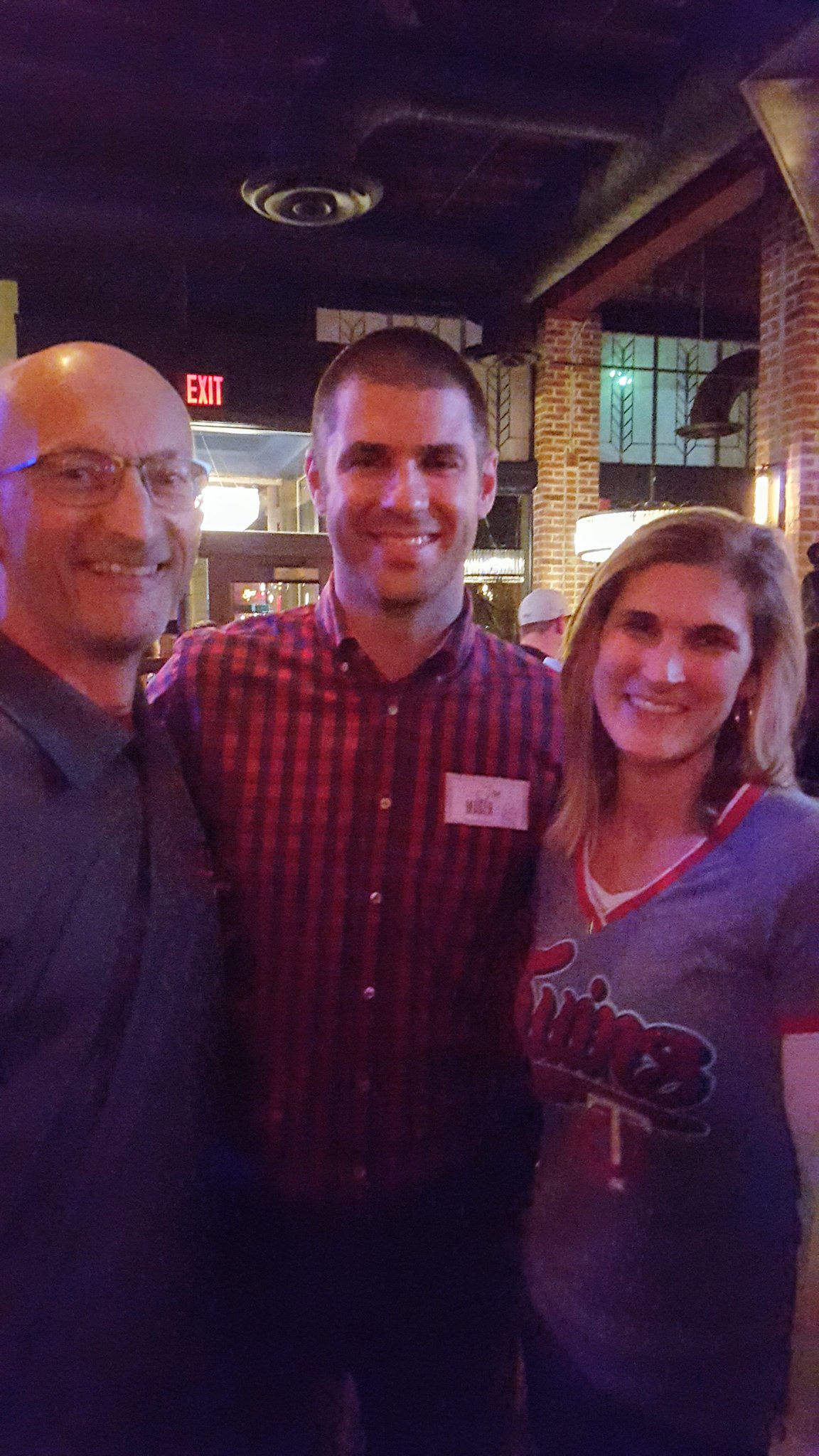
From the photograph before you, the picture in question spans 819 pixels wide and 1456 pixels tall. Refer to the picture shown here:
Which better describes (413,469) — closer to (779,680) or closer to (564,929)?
(779,680)

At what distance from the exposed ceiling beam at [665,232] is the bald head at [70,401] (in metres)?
5.32

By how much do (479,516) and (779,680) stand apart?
60 cm

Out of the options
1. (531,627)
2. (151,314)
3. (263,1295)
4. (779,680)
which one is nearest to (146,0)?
(151,314)

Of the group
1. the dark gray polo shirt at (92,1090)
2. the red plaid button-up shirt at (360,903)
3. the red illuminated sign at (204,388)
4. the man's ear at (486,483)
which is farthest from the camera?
the red illuminated sign at (204,388)

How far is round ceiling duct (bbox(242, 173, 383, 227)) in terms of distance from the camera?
16.5 feet

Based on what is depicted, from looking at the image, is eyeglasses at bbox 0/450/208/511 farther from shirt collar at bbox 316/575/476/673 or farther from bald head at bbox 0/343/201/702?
shirt collar at bbox 316/575/476/673

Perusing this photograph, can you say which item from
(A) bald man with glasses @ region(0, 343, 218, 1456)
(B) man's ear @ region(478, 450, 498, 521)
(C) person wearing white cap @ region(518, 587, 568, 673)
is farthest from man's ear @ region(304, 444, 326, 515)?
(C) person wearing white cap @ region(518, 587, 568, 673)

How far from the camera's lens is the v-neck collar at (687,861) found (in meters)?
1.30

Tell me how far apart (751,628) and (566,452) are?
7470 millimetres

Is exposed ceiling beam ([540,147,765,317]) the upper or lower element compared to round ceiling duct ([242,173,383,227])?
upper

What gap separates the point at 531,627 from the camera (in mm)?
6238

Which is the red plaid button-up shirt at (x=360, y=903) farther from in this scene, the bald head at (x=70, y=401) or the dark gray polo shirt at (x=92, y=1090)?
the bald head at (x=70, y=401)

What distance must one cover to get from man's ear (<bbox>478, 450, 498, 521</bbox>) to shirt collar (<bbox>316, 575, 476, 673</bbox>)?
163 mm

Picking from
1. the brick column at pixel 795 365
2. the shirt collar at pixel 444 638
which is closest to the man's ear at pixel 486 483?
the shirt collar at pixel 444 638
